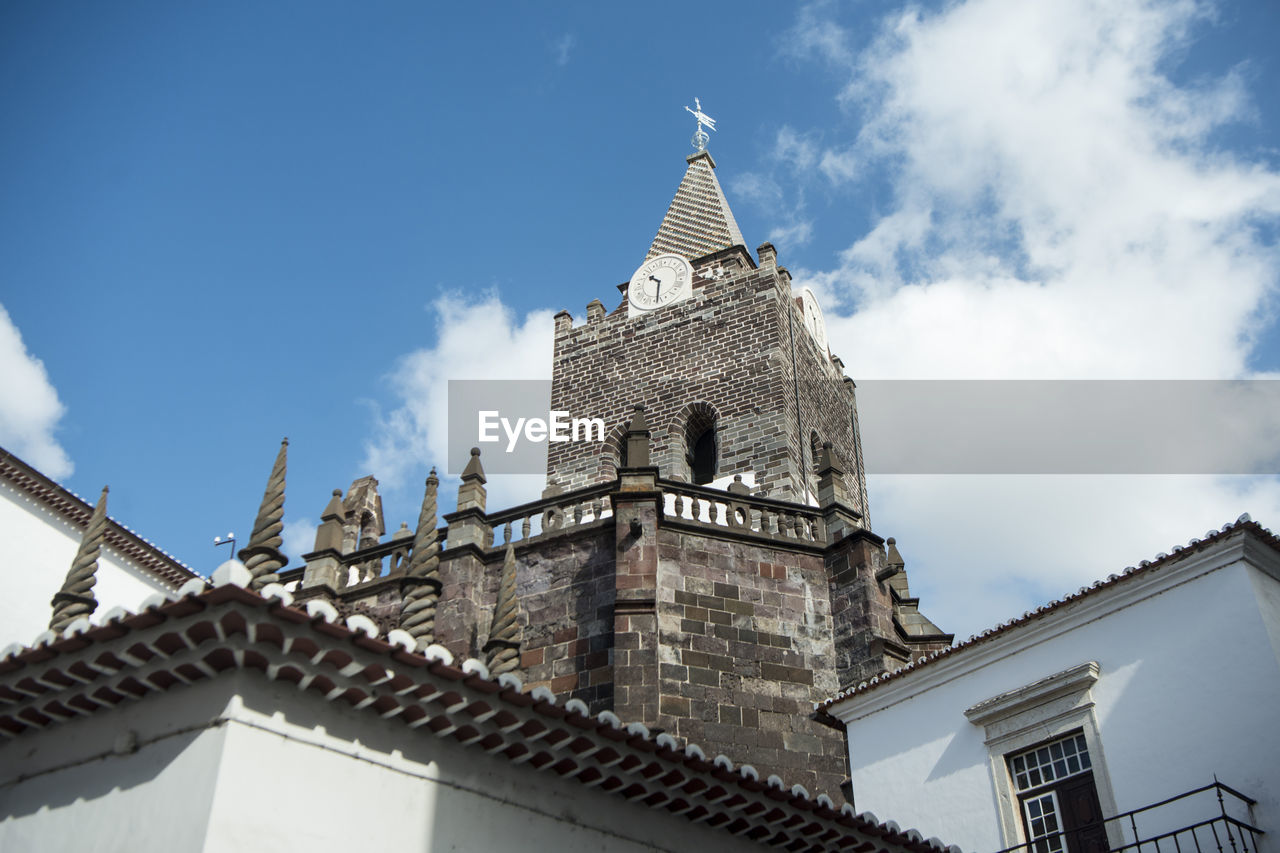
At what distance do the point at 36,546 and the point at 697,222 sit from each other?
59.7 feet

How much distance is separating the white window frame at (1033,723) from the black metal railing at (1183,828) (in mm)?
418

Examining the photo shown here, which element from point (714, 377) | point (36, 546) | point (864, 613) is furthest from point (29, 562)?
point (864, 613)

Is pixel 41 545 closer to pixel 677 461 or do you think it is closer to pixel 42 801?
pixel 677 461

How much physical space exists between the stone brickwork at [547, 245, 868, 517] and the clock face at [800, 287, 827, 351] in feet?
→ 1.41

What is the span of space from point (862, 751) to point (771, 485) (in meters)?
8.63

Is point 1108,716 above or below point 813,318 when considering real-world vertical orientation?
below

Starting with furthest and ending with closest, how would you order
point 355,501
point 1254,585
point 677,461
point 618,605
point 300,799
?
point 677,461 < point 355,501 < point 618,605 < point 1254,585 < point 300,799

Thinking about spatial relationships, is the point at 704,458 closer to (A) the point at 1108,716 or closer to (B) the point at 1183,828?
(A) the point at 1108,716

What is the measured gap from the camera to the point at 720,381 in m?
26.7

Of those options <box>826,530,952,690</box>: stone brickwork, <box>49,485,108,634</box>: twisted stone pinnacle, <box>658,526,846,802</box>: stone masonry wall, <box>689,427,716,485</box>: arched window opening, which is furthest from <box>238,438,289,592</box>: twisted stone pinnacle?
<box>689,427,716,485</box>: arched window opening

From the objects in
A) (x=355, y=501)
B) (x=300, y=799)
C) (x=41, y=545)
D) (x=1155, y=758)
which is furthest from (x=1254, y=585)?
(x=41, y=545)

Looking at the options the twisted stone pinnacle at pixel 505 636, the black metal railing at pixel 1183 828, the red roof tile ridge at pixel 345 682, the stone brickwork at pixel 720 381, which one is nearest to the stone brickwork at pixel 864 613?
the black metal railing at pixel 1183 828

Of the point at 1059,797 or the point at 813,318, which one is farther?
the point at 813,318

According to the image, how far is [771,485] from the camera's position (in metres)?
24.3
